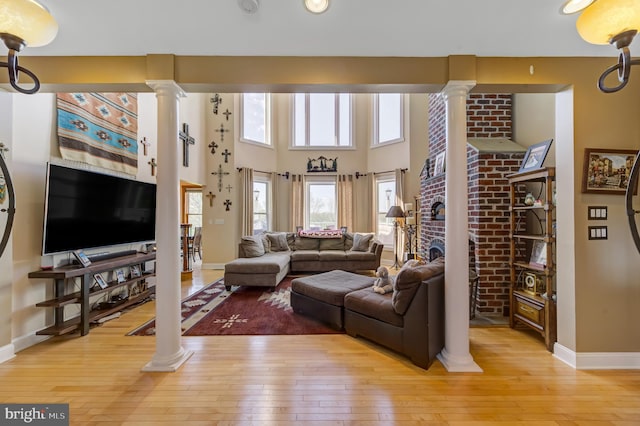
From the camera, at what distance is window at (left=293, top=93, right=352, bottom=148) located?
22.6 ft

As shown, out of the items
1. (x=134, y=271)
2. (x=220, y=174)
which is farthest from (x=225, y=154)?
(x=134, y=271)

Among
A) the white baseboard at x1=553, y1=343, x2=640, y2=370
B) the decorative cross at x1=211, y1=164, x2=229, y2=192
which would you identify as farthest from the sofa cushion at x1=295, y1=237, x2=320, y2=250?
the white baseboard at x1=553, y1=343, x2=640, y2=370

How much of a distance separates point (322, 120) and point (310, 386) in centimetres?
623

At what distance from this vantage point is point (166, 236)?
210 cm

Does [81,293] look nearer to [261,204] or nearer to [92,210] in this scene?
[92,210]

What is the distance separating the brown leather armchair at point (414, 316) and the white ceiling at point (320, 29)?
178 cm

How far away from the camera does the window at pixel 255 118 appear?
631 cm

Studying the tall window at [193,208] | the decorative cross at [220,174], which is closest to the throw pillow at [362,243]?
the decorative cross at [220,174]

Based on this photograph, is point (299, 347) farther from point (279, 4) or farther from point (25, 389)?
point (279, 4)

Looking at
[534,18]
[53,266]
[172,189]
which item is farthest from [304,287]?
[534,18]

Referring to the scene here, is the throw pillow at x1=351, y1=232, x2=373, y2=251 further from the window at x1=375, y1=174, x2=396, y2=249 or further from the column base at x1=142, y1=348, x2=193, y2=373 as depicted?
the column base at x1=142, y1=348, x2=193, y2=373

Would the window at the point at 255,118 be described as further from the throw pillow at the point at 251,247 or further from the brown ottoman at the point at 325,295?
the brown ottoman at the point at 325,295

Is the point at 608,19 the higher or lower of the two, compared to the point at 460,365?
higher

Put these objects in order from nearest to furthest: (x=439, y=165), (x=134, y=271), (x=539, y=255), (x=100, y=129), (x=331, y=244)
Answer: (x=539, y=255) < (x=100, y=129) < (x=134, y=271) < (x=439, y=165) < (x=331, y=244)
